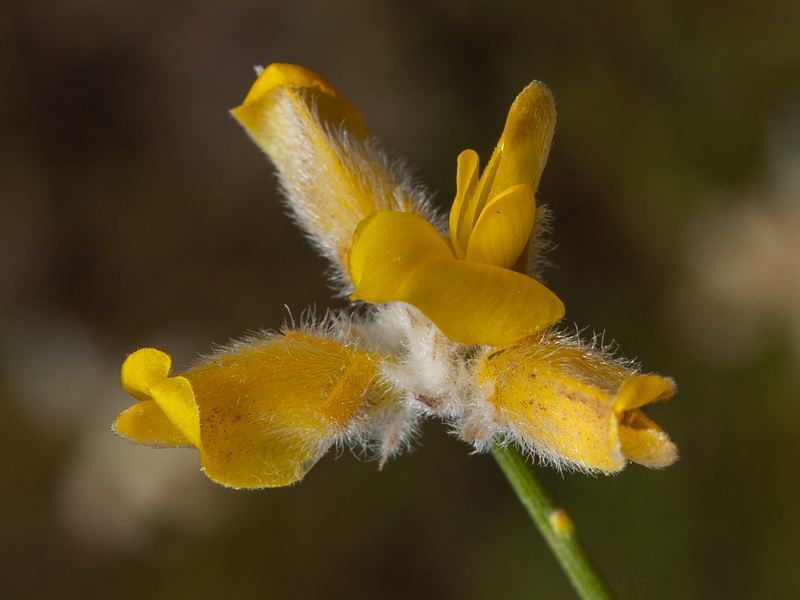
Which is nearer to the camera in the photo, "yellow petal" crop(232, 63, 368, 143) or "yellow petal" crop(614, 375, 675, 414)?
"yellow petal" crop(614, 375, 675, 414)

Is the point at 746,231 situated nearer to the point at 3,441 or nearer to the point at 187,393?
the point at 187,393

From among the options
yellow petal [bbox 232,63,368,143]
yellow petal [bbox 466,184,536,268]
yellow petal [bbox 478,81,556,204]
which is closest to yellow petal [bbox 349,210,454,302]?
yellow petal [bbox 466,184,536,268]

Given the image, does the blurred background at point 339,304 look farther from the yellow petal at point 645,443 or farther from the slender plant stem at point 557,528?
the yellow petal at point 645,443

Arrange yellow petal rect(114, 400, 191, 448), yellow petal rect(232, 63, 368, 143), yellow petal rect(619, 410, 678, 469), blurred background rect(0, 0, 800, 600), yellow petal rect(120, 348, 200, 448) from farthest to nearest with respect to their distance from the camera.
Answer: blurred background rect(0, 0, 800, 600) → yellow petal rect(232, 63, 368, 143) → yellow petal rect(114, 400, 191, 448) → yellow petal rect(120, 348, 200, 448) → yellow petal rect(619, 410, 678, 469)

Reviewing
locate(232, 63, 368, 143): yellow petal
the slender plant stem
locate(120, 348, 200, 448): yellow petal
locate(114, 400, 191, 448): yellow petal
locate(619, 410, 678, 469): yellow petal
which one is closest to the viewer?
locate(619, 410, 678, 469): yellow petal

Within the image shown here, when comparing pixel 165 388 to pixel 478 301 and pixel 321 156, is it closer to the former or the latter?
pixel 478 301

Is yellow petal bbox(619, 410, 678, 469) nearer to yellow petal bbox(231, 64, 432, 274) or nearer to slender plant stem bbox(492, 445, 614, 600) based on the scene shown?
slender plant stem bbox(492, 445, 614, 600)

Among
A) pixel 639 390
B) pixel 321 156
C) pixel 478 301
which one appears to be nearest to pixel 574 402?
pixel 639 390
